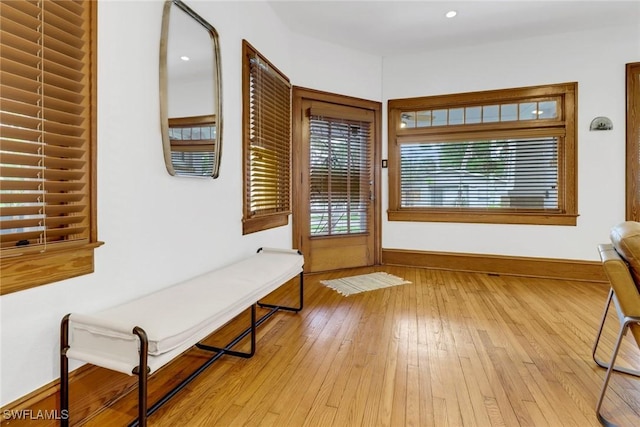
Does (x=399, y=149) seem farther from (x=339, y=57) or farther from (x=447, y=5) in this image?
(x=447, y=5)

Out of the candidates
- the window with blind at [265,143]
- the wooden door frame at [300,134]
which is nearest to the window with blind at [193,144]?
the window with blind at [265,143]

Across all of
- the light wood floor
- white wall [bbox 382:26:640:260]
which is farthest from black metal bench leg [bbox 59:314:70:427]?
white wall [bbox 382:26:640:260]

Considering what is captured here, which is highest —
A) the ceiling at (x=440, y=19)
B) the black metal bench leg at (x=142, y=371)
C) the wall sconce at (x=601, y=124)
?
the ceiling at (x=440, y=19)

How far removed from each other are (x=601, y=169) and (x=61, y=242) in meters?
4.81

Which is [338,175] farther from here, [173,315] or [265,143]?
[173,315]

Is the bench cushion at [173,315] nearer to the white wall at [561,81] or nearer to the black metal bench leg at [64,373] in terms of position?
the black metal bench leg at [64,373]

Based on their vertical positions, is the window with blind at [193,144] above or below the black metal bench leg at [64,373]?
above

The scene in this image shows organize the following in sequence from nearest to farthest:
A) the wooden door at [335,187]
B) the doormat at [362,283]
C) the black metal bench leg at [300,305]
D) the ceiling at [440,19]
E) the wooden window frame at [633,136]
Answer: the black metal bench leg at [300,305] < the ceiling at [440,19] < the doormat at [362,283] < the wooden window frame at [633,136] < the wooden door at [335,187]

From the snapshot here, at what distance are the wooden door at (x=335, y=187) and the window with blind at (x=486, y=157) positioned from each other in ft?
1.22

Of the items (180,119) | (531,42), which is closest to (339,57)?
(531,42)

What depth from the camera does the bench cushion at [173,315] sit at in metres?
1.21

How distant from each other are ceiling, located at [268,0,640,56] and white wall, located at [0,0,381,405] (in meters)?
1.11

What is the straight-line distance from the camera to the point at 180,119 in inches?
76.2

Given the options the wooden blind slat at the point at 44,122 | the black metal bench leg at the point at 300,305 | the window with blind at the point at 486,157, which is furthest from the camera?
the window with blind at the point at 486,157
